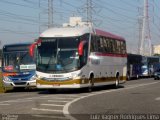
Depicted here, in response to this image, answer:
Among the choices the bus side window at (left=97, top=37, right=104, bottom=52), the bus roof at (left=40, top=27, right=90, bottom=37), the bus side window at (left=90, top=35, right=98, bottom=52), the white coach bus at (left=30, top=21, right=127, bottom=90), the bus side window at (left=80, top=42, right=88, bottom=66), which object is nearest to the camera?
the white coach bus at (left=30, top=21, right=127, bottom=90)

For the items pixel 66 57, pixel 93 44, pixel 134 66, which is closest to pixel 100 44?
pixel 93 44

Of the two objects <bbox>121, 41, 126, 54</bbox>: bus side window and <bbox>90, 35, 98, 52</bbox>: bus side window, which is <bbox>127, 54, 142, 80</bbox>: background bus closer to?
<bbox>121, 41, 126, 54</bbox>: bus side window

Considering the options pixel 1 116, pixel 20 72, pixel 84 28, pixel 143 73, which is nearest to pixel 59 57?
pixel 84 28

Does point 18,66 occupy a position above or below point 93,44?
below

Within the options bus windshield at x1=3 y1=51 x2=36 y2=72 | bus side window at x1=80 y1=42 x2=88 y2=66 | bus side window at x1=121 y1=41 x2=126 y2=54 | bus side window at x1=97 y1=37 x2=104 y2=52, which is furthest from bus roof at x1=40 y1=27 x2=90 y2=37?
bus side window at x1=121 y1=41 x2=126 y2=54

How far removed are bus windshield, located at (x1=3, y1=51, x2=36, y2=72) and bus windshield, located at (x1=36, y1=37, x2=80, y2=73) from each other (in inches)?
142

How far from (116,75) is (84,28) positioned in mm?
6752

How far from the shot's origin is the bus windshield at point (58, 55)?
2570 centimetres

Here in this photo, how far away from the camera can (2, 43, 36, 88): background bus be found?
29781 mm

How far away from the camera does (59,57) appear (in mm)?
25812

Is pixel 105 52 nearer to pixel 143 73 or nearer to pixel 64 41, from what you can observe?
pixel 64 41

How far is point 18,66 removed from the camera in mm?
29859

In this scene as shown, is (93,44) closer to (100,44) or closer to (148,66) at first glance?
(100,44)

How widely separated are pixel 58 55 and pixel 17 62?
497 cm
